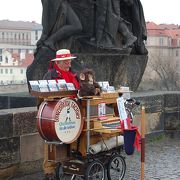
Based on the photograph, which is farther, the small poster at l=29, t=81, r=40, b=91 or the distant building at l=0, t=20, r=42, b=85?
the distant building at l=0, t=20, r=42, b=85

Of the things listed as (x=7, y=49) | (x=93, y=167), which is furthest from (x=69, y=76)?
(x=7, y=49)

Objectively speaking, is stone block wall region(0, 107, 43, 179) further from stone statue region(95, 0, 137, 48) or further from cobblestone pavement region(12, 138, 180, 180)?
stone statue region(95, 0, 137, 48)

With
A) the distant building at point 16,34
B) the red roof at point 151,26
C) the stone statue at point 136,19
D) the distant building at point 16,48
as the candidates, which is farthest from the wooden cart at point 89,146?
the distant building at point 16,34

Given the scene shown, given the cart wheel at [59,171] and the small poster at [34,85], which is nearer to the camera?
the small poster at [34,85]

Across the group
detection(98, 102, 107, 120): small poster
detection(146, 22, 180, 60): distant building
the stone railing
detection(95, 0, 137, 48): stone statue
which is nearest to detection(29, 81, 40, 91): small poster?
detection(98, 102, 107, 120): small poster

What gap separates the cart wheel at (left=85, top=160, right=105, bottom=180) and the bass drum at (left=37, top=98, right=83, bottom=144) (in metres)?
0.37

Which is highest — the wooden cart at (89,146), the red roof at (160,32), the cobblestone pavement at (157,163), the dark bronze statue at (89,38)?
the red roof at (160,32)

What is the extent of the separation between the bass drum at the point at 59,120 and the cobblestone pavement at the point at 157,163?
1.34 metres

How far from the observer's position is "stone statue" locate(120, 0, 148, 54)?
1109cm

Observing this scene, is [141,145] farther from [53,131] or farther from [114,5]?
[114,5]

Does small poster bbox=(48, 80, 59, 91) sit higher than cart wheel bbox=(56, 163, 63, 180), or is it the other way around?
small poster bbox=(48, 80, 59, 91)

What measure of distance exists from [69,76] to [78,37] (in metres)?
4.44

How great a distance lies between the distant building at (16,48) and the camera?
11225 cm

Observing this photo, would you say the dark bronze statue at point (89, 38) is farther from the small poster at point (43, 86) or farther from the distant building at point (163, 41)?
the distant building at point (163, 41)
